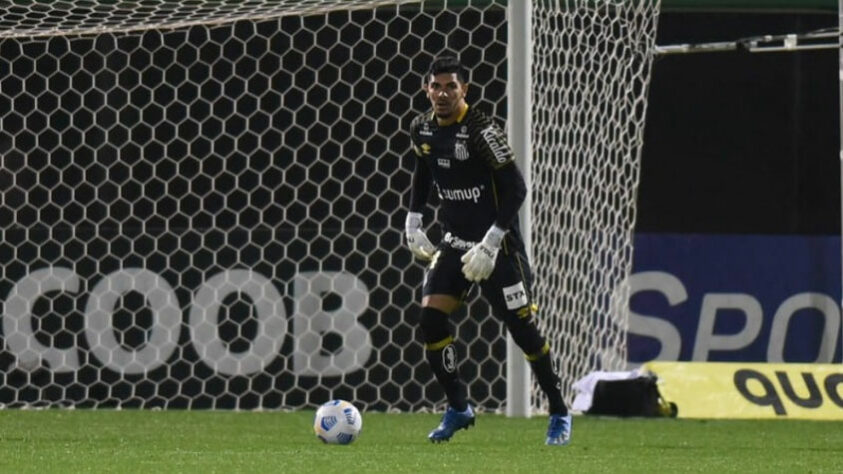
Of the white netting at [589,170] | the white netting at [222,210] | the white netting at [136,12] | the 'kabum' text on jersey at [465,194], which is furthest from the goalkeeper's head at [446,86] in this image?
the white netting at [589,170]

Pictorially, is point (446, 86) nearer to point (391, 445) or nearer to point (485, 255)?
point (485, 255)

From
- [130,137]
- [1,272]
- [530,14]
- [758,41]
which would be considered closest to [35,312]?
[1,272]

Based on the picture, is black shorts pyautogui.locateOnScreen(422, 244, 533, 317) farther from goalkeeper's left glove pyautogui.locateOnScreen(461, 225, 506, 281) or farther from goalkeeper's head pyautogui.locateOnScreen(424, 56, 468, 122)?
goalkeeper's head pyautogui.locateOnScreen(424, 56, 468, 122)

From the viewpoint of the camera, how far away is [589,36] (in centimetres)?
966

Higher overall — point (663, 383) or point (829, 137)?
point (829, 137)

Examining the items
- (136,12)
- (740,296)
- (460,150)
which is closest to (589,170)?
(740,296)

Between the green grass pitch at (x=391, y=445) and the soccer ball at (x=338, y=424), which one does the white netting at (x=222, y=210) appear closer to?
the green grass pitch at (x=391, y=445)

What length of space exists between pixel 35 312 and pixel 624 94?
124 inches

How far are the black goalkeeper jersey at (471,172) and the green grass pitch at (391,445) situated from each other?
85 centimetres

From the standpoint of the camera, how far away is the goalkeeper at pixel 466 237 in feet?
23.6

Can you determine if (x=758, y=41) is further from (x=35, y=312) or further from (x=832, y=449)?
(x=35, y=312)

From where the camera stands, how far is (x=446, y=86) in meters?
7.20

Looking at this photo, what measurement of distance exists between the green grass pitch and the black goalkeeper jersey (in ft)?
2.80

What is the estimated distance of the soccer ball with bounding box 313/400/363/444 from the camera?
705 cm
